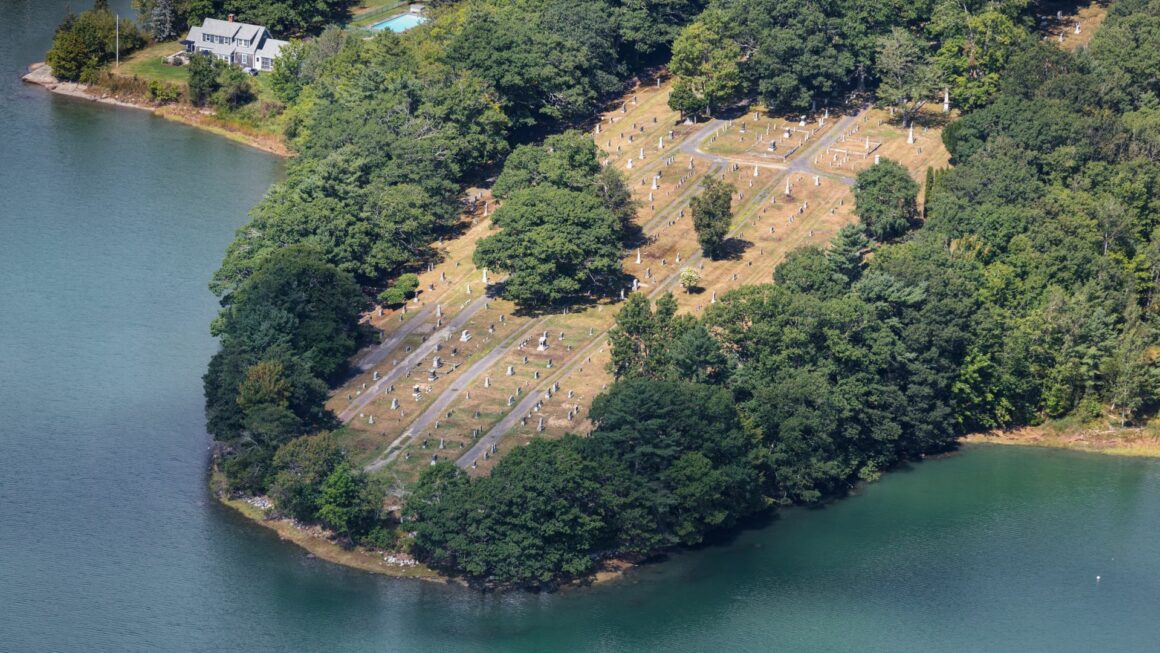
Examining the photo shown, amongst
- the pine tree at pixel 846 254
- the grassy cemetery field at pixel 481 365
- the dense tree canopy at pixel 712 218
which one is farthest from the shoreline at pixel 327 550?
the dense tree canopy at pixel 712 218

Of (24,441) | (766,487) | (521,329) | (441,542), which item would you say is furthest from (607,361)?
(24,441)

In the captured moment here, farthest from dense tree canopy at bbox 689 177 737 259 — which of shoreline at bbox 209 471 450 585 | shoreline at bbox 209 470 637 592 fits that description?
shoreline at bbox 209 471 450 585

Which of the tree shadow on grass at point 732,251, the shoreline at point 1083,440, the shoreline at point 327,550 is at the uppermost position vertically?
the tree shadow on grass at point 732,251

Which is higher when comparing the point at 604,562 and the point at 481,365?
the point at 481,365

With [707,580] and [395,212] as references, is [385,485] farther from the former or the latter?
[395,212]

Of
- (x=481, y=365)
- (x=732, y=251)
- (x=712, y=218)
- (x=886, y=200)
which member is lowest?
(x=481, y=365)

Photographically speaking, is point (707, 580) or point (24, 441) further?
point (24, 441)

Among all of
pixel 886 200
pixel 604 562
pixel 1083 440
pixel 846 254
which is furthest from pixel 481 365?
pixel 1083 440

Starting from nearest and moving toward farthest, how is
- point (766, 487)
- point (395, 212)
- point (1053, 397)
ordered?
point (766, 487)
point (1053, 397)
point (395, 212)

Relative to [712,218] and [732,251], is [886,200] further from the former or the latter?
[712,218]

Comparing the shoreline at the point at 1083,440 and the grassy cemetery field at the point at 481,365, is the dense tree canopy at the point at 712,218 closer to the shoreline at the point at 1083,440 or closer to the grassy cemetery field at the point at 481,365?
the grassy cemetery field at the point at 481,365

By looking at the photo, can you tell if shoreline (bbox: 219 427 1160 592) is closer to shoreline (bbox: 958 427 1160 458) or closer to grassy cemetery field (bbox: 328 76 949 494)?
shoreline (bbox: 958 427 1160 458)
